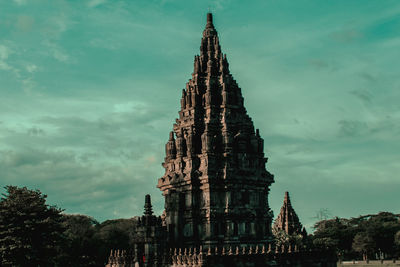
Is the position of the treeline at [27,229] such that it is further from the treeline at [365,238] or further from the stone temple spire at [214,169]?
the treeline at [365,238]

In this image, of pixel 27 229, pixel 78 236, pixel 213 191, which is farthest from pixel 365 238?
pixel 27 229

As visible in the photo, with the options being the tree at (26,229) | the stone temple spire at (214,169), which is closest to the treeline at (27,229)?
the tree at (26,229)

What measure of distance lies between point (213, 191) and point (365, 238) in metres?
78.1

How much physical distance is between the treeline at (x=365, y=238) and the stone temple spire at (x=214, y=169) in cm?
6449

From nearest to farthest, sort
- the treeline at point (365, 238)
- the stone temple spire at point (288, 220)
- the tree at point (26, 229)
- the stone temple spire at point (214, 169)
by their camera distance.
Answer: the tree at point (26, 229), the stone temple spire at point (214, 169), the stone temple spire at point (288, 220), the treeline at point (365, 238)

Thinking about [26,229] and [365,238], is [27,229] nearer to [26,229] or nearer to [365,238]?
[26,229]

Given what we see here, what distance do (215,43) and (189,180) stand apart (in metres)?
18.7

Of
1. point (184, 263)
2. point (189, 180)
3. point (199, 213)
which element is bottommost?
point (184, 263)

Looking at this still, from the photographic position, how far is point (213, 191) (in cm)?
5784

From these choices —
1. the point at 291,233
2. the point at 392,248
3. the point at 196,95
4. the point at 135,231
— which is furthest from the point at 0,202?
the point at 392,248

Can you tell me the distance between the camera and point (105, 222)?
414 ft

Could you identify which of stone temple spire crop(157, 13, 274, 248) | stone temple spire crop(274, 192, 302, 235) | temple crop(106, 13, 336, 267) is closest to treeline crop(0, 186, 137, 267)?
temple crop(106, 13, 336, 267)

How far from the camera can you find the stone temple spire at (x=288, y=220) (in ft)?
273

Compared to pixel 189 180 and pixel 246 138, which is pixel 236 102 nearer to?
pixel 246 138
